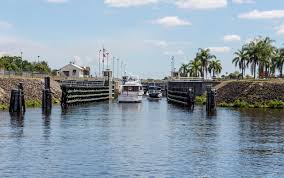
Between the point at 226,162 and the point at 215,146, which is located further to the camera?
the point at 215,146

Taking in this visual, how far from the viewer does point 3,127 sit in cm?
5325

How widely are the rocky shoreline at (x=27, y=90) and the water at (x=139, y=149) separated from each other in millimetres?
24703

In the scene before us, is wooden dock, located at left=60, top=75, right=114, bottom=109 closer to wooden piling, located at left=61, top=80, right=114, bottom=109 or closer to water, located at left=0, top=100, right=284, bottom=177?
wooden piling, located at left=61, top=80, right=114, bottom=109

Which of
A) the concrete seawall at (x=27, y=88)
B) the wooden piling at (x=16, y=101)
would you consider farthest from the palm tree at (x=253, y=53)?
the wooden piling at (x=16, y=101)

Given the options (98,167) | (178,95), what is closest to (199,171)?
(98,167)

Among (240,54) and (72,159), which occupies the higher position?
(240,54)

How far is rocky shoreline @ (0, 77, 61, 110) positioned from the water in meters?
24.7

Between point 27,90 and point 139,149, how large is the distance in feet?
200

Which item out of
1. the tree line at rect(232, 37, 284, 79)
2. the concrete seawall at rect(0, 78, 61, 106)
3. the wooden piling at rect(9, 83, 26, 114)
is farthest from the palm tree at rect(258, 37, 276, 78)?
the wooden piling at rect(9, 83, 26, 114)

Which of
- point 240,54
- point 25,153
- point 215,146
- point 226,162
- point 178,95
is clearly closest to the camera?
point 226,162

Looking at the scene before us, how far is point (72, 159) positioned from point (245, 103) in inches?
2768

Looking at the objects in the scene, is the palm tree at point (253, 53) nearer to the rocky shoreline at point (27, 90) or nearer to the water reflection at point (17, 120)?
the rocky shoreline at point (27, 90)

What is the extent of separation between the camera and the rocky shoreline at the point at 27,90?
85.0 metres

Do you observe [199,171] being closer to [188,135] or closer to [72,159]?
[72,159]
